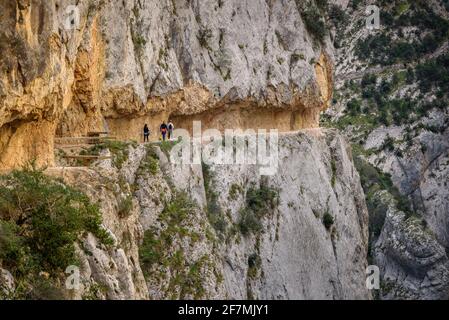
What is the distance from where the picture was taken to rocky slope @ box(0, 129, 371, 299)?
3047 centimetres

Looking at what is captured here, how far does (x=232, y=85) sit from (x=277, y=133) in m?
6.18

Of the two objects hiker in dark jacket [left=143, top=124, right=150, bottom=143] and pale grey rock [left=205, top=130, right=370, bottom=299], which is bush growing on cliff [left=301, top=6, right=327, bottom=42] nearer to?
pale grey rock [left=205, top=130, right=370, bottom=299]

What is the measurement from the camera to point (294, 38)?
6141 cm

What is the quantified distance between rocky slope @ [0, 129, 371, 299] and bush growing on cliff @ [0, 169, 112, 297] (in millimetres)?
562

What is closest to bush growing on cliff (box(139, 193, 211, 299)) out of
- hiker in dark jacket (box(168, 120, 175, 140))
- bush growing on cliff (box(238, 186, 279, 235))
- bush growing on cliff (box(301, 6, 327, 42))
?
hiker in dark jacket (box(168, 120, 175, 140))

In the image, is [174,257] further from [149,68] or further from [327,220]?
[327,220]

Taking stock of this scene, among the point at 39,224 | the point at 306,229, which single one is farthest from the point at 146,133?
the point at 39,224

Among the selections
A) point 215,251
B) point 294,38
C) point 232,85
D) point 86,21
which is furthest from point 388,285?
point 86,21

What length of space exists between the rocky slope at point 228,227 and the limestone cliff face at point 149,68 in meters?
2.15

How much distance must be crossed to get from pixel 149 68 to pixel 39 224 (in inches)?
770

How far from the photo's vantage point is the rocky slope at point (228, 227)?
30.5m

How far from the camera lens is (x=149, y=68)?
147 ft

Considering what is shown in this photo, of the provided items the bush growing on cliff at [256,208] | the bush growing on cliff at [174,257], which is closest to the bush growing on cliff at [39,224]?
the bush growing on cliff at [174,257]
